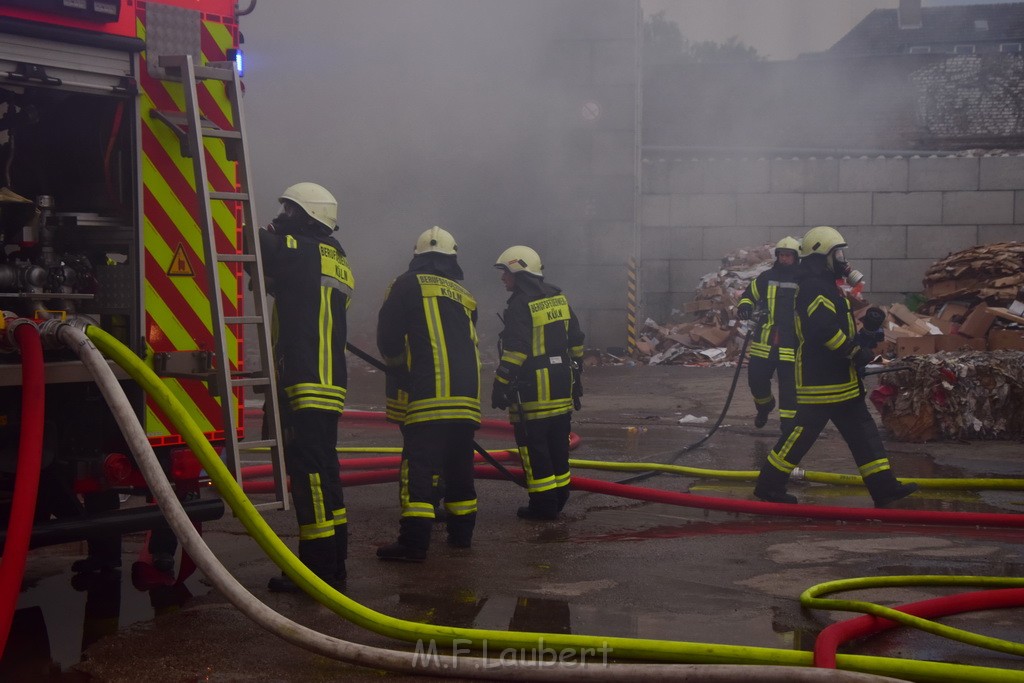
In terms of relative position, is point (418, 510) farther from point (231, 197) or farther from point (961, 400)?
point (961, 400)

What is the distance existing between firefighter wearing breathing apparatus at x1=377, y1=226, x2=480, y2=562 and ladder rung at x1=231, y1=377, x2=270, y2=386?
3.44ft

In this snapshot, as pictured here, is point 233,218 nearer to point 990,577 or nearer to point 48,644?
point 48,644

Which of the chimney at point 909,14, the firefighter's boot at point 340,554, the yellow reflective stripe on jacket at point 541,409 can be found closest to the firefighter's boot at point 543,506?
the yellow reflective stripe on jacket at point 541,409

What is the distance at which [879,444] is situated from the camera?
5.89m

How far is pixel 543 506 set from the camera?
19.0ft

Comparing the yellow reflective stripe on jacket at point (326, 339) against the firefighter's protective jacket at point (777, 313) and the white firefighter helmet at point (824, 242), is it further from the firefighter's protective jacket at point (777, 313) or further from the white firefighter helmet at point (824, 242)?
the firefighter's protective jacket at point (777, 313)

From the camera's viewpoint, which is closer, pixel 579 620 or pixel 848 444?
pixel 579 620

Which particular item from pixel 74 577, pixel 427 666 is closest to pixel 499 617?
pixel 427 666

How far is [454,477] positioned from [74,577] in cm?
173

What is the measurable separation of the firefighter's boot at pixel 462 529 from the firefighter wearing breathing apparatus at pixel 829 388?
6.08 feet

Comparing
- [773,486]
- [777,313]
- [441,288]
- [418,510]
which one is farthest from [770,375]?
[418,510]

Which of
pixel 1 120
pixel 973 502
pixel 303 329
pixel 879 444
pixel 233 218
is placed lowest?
pixel 973 502

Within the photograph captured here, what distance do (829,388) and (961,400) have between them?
2.90m

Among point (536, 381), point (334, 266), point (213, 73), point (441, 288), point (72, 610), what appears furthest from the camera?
point (536, 381)
